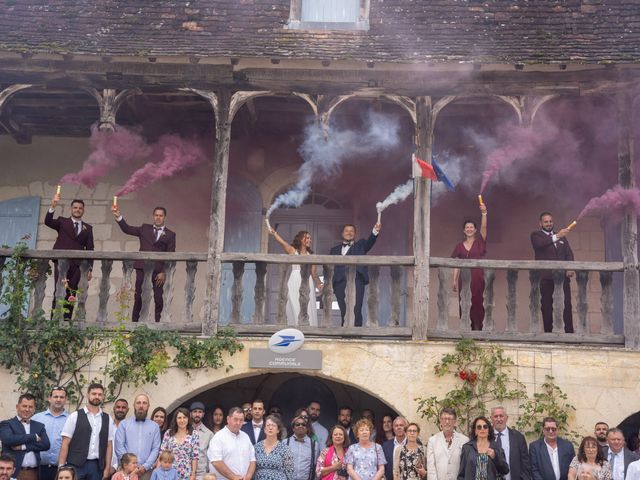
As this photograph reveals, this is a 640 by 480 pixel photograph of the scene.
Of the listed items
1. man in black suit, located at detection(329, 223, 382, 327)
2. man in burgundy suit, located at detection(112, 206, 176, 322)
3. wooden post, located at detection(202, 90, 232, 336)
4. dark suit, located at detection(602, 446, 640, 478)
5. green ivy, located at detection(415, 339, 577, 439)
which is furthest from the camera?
man in burgundy suit, located at detection(112, 206, 176, 322)

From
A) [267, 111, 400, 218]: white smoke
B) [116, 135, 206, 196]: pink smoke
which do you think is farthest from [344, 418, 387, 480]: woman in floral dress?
[116, 135, 206, 196]: pink smoke

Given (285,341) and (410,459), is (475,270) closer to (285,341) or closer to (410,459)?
(285,341)

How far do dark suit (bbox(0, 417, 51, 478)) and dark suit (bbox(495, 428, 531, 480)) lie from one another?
4.69m

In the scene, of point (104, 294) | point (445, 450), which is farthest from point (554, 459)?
point (104, 294)

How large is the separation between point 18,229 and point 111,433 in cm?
496

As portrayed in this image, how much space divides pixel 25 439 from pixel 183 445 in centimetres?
154

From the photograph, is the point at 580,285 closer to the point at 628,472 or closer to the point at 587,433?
the point at 587,433

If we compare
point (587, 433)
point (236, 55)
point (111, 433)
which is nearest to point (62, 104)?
point (236, 55)

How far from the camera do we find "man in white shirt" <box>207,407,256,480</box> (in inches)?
396

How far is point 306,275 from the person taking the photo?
1189 cm

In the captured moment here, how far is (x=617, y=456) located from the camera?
10.2m

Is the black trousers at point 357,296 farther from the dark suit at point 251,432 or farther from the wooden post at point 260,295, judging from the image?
the dark suit at point 251,432


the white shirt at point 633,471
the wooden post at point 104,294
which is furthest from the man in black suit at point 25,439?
the white shirt at point 633,471

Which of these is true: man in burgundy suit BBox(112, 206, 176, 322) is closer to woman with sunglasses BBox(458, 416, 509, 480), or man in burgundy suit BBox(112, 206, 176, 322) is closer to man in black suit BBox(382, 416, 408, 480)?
man in black suit BBox(382, 416, 408, 480)
